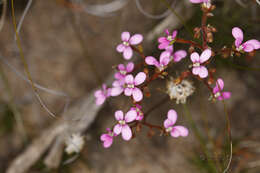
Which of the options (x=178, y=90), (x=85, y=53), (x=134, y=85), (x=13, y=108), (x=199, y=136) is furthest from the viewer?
(x=85, y=53)

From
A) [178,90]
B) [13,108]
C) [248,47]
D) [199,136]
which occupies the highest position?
[248,47]

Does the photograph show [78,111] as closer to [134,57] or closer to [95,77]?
[95,77]

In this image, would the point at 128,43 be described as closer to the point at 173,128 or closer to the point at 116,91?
the point at 116,91

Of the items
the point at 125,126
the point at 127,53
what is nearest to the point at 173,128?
the point at 125,126

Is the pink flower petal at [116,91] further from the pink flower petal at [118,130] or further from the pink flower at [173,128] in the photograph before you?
the pink flower at [173,128]

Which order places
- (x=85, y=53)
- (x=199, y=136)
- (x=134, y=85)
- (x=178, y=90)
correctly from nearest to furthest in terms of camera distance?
(x=134, y=85) < (x=178, y=90) < (x=199, y=136) < (x=85, y=53)

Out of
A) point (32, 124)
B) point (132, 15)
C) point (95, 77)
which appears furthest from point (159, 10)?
point (32, 124)
